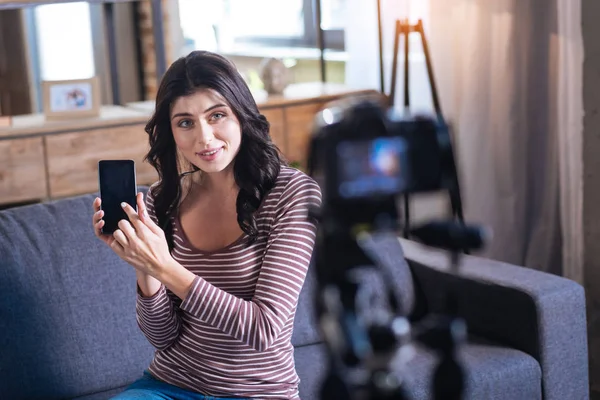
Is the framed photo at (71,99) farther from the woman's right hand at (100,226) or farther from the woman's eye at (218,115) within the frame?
the woman's right hand at (100,226)

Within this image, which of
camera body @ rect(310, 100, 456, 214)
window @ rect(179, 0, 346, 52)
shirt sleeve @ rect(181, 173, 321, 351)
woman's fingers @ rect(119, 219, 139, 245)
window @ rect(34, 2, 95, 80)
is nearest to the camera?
camera body @ rect(310, 100, 456, 214)

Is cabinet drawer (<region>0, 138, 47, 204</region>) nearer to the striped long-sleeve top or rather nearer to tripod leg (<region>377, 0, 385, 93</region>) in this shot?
tripod leg (<region>377, 0, 385, 93</region>)

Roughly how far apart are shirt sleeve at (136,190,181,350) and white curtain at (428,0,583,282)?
1535mm

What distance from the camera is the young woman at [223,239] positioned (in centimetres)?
146

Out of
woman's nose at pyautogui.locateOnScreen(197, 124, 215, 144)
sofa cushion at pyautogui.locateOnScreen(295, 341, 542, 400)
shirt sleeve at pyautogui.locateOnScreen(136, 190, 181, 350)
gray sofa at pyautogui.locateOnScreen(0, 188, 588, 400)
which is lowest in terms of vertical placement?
sofa cushion at pyautogui.locateOnScreen(295, 341, 542, 400)

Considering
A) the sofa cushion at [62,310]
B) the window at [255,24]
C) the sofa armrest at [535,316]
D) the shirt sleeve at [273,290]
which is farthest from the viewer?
the window at [255,24]

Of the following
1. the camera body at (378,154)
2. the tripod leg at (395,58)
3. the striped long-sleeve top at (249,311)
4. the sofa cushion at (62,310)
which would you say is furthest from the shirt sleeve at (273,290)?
the tripod leg at (395,58)

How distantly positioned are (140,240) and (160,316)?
0.29 metres

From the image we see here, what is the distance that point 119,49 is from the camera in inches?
163

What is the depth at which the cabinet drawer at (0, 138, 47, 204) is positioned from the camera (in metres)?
2.93

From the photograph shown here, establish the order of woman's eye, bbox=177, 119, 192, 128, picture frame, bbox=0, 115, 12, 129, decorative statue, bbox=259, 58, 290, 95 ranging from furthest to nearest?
decorative statue, bbox=259, 58, 290, 95
picture frame, bbox=0, 115, 12, 129
woman's eye, bbox=177, 119, 192, 128

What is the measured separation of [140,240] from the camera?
1285mm

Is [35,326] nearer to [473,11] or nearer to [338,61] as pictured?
[473,11]

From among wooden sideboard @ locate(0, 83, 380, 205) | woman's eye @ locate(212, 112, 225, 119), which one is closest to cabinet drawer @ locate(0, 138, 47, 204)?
wooden sideboard @ locate(0, 83, 380, 205)
